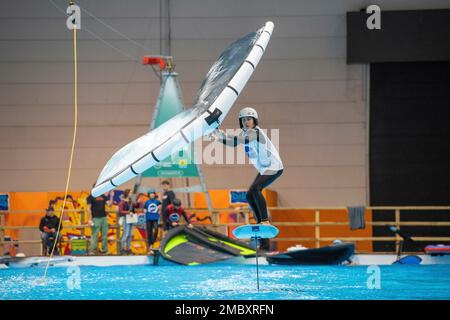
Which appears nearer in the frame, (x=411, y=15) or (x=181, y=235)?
(x=181, y=235)

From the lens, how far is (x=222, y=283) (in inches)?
373

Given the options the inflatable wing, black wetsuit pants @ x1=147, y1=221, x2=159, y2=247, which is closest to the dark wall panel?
black wetsuit pants @ x1=147, y1=221, x2=159, y2=247

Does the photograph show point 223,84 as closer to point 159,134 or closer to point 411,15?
point 159,134

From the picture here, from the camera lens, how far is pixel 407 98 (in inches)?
801

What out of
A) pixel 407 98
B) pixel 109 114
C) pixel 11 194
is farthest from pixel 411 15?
pixel 11 194

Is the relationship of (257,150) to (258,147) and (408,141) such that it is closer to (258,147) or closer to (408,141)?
(258,147)

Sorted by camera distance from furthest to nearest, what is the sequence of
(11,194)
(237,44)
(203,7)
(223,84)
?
(203,7)
(11,194)
(237,44)
(223,84)

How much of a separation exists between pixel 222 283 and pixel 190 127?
2.19m

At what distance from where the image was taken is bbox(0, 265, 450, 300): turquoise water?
8008 mm

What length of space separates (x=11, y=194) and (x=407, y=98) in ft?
33.3

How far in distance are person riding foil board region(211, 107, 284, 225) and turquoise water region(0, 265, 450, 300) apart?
95 centimetres

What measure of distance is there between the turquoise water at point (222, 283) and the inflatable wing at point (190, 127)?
1298 mm

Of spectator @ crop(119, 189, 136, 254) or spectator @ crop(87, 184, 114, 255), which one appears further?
spectator @ crop(87, 184, 114, 255)

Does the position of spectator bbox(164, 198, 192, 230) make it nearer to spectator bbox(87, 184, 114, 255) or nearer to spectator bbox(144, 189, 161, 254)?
spectator bbox(144, 189, 161, 254)
